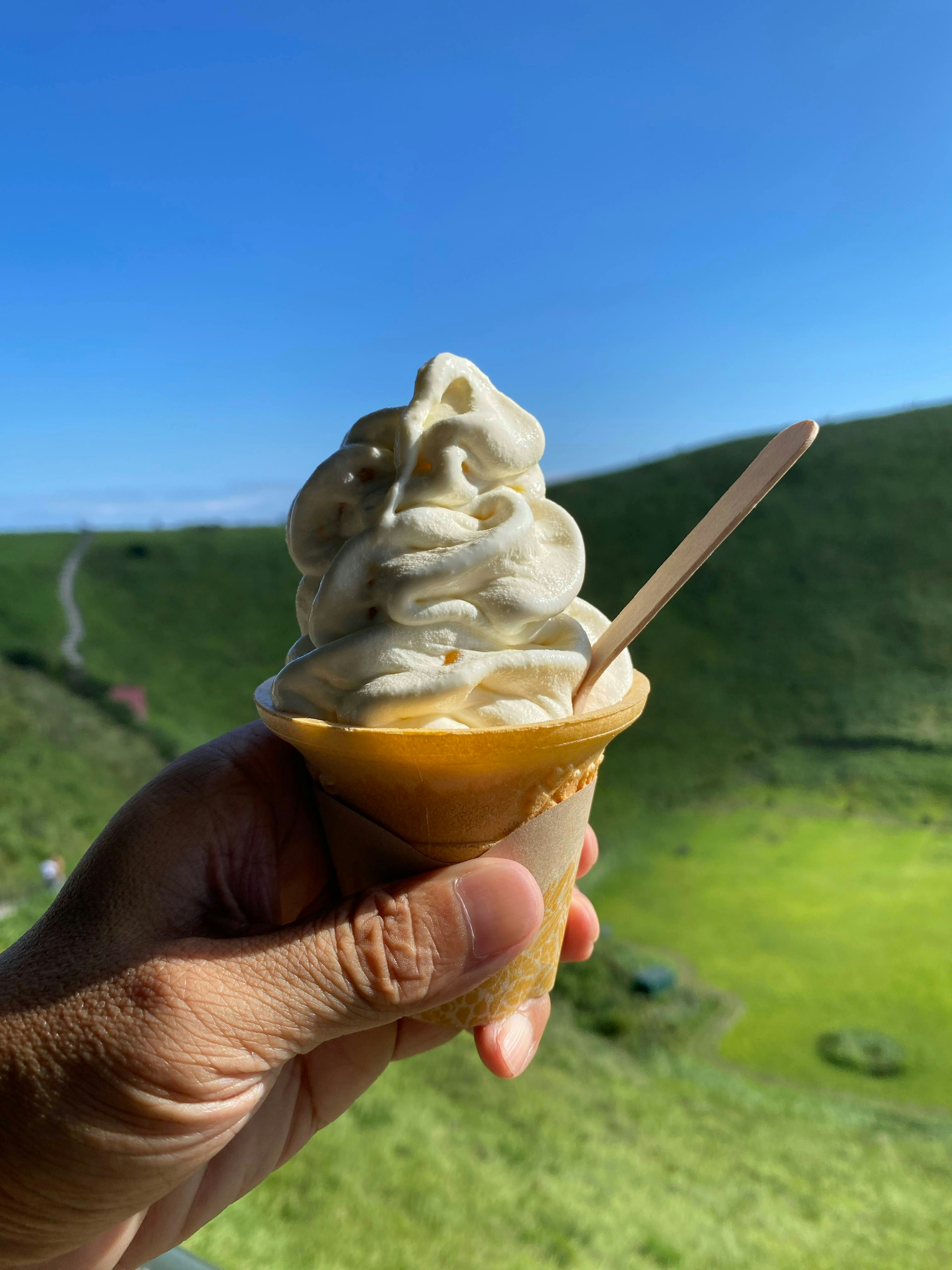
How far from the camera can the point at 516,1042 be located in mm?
1474

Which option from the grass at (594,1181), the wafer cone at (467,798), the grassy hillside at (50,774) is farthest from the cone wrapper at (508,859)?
the grassy hillside at (50,774)

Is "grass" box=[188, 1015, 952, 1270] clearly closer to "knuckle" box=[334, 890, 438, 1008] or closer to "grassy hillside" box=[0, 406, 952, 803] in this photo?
"knuckle" box=[334, 890, 438, 1008]

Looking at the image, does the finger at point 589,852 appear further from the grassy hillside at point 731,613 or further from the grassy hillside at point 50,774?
Result: the grassy hillside at point 731,613

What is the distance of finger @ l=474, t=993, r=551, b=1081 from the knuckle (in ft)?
1.07

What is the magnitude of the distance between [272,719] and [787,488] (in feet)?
44.4

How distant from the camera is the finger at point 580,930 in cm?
186

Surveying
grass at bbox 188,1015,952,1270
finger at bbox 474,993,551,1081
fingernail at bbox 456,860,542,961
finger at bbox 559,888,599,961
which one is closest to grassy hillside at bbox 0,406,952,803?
grass at bbox 188,1015,952,1270

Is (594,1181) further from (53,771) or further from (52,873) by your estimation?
(53,771)

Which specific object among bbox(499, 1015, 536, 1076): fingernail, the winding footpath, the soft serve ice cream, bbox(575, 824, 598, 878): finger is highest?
the soft serve ice cream

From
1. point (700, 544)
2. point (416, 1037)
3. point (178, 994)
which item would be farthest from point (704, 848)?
point (178, 994)

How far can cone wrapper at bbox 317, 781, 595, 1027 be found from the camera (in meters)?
1.27

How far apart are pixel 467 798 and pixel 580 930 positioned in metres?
0.87

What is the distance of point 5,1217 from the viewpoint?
105cm

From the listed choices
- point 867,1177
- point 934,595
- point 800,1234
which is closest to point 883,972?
point 867,1177
